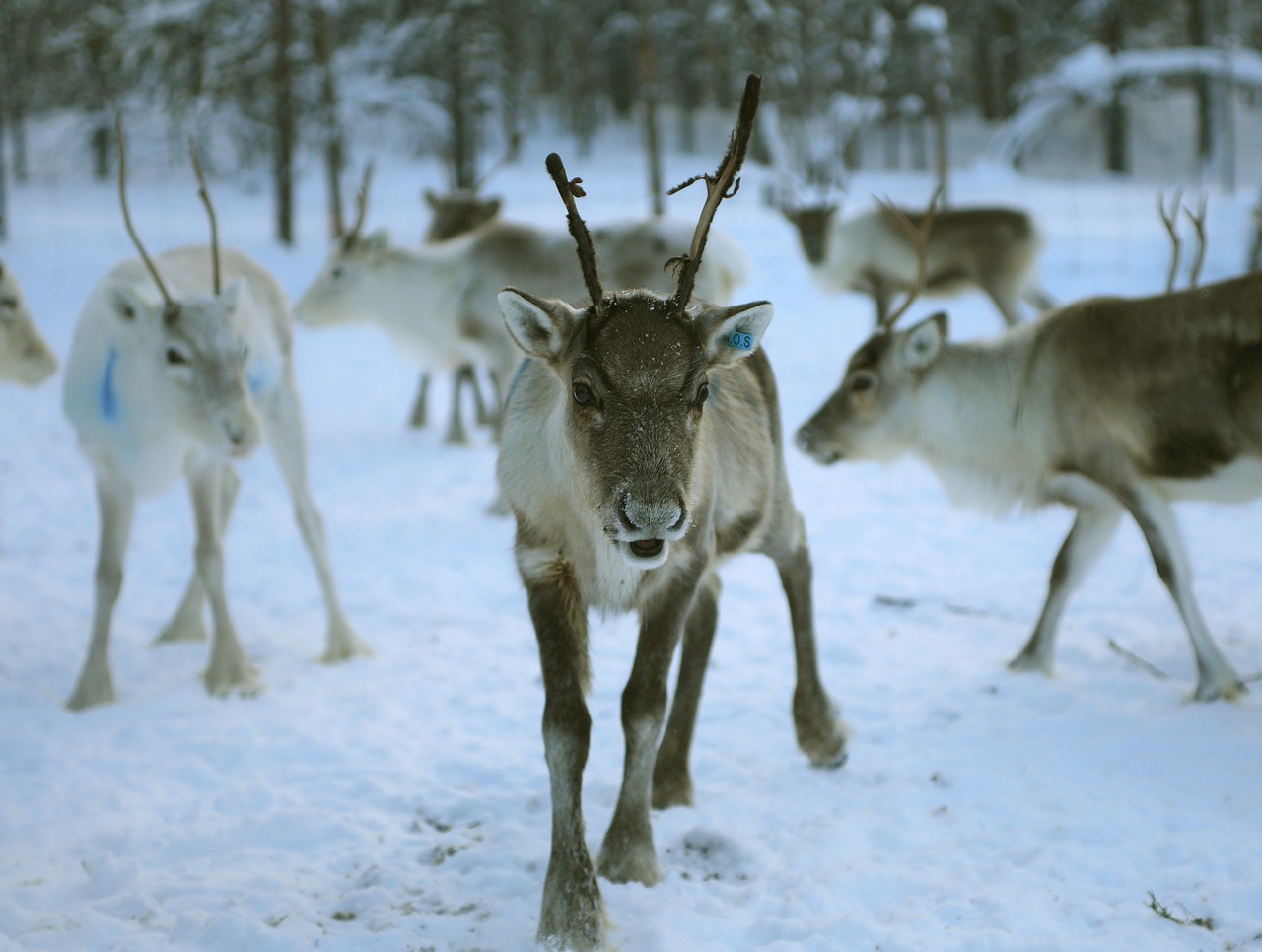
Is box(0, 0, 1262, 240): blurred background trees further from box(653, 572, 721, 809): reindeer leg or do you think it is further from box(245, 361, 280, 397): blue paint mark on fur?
box(653, 572, 721, 809): reindeer leg

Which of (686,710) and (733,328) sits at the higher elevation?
(733,328)

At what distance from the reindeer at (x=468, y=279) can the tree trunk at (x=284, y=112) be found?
456 inches

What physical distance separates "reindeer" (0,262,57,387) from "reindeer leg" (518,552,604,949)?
3869mm

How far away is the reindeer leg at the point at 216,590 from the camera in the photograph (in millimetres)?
4812

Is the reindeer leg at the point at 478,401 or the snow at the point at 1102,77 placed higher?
the snow at the point at 1102,77

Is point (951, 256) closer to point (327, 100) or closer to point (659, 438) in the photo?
point (659, 438)

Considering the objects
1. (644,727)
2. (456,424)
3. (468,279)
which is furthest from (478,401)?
(644,727)

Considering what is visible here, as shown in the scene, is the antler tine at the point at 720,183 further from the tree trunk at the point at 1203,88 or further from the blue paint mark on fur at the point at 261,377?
the tree trunk at the point at 1203,88

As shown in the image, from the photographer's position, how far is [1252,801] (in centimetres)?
348

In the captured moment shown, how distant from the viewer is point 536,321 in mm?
2852

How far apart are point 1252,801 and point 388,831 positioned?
268 centimetres

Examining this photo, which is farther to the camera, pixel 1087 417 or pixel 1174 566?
pixel 1087 417

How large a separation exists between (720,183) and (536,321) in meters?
0.57

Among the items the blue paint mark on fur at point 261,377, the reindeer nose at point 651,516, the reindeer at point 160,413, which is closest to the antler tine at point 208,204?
the reindeer at point 160,413
